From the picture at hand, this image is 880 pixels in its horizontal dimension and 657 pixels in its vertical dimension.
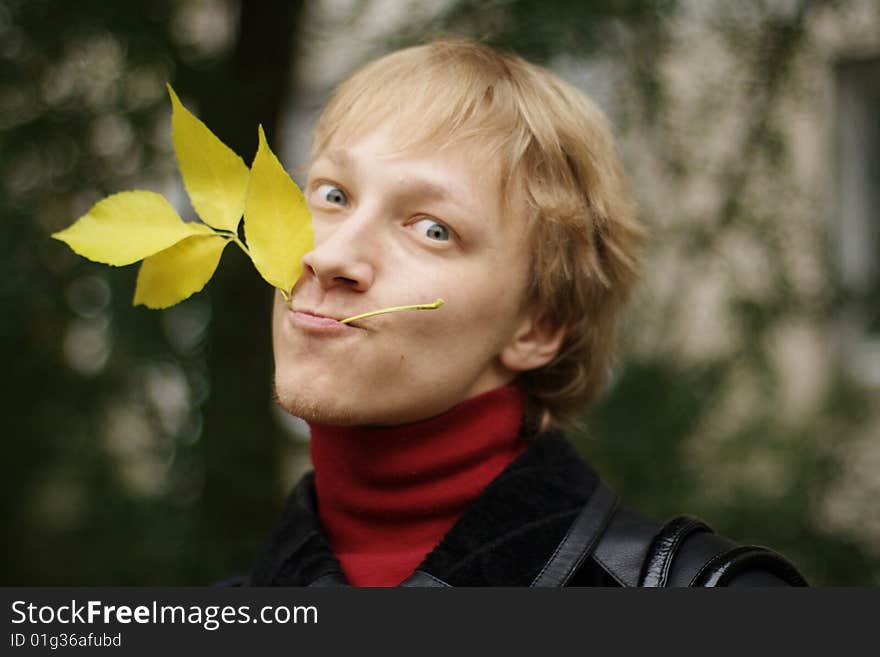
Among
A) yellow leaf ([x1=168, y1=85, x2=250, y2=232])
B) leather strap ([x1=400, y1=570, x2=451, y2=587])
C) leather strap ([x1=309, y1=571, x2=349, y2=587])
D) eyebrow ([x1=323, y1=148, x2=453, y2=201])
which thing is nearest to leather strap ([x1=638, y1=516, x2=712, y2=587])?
leather strap ([x1=400, y1=570, x2=451, y2=587])

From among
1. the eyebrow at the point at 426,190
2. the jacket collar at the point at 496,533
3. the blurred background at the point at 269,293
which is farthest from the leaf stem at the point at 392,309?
the blurred background at the point at 269,293

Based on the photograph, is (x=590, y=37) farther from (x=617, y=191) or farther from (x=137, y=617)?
(x=137, y=617)

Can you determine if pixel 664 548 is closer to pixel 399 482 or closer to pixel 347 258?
pixel 399 482

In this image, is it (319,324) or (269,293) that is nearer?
(319,324)

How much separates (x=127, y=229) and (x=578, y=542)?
672 millimetres

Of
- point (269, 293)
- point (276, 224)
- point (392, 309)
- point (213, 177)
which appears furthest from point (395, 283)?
point (269, 293)

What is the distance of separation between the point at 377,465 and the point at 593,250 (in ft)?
1.41

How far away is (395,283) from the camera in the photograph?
1.21 m

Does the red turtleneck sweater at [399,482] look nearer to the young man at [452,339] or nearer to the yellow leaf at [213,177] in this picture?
the young man at [452,339]

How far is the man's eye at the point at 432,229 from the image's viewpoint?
49.0 inches

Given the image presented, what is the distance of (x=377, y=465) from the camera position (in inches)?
51.1

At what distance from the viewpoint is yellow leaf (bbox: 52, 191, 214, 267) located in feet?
3.97

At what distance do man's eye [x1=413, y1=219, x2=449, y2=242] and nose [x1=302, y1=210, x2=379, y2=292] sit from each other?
6 cm

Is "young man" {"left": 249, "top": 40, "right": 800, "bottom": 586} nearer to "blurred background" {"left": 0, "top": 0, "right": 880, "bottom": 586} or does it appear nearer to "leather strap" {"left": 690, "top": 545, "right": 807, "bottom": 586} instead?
"leather strap" {"left": 690, "top": 545, "right": 807, "bottom": 586}
